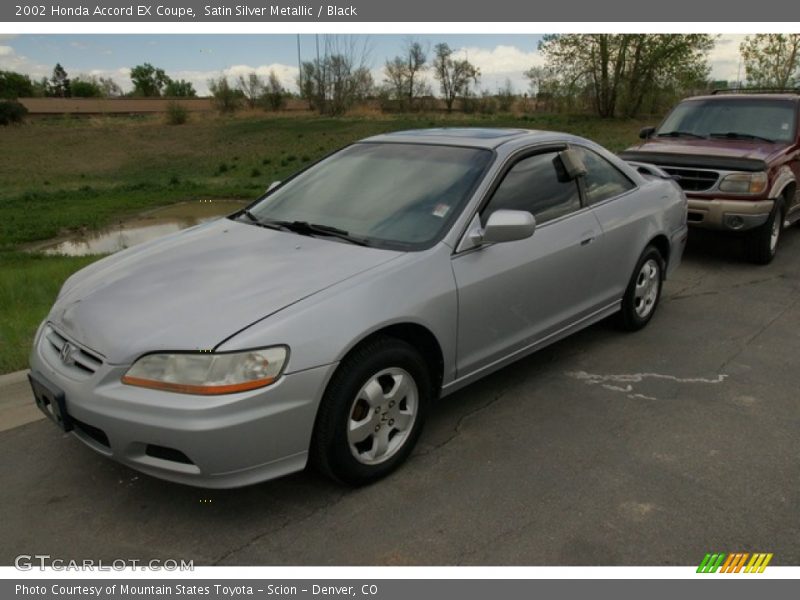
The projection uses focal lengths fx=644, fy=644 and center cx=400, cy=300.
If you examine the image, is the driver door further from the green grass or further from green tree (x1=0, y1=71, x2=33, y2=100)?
green tree (x1=0, y1=71, x2=33, y2=100)

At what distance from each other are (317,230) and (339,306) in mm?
902

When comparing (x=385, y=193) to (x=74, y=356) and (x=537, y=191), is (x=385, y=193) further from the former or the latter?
(x=74, y=356)

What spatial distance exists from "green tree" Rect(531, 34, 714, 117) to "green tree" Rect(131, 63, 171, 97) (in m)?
85.8

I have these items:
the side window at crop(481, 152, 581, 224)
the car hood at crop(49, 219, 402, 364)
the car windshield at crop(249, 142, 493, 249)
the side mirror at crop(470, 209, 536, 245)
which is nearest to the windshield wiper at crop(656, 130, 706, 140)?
the side window at crop(481, 152, 581, 224)

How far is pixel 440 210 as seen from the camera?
351 centimetres

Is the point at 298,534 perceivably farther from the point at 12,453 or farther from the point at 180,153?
the point at 180,153

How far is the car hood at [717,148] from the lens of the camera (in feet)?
23.1

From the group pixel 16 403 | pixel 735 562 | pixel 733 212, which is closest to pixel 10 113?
pixel 16 403

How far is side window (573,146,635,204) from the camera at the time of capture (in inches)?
175

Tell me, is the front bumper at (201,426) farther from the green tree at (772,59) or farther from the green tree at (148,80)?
the green tree at (148,80)

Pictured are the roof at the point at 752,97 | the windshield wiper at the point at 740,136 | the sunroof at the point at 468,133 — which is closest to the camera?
the sunroof at the point at 468,133

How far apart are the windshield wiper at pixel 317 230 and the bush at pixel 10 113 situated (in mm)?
51730

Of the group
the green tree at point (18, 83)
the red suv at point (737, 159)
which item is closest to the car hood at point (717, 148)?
the red suv at point (737, 159)

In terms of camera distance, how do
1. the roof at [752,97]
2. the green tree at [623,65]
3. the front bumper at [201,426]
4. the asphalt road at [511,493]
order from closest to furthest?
the front bumper at [201,426] < the asphalt road at [511,493] < the roof at [752,97] < the green tree at [623,65]
